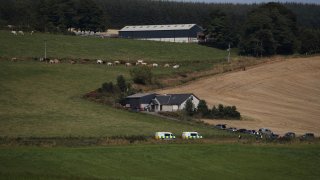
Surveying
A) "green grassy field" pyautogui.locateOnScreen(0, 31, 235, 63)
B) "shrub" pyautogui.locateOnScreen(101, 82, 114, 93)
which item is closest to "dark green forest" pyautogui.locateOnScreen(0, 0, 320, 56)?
"green grassy field" pyautogui.locateOnScreen(0, 31, 235, 63)

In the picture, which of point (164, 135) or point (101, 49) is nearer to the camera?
point (164, 135)

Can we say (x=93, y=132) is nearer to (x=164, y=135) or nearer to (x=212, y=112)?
(x=164, y=135)

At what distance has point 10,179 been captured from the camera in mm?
36469

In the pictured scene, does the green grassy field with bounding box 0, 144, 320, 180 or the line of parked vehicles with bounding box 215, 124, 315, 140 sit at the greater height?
the green grassy field with bounding box 0, 144, 320, 180

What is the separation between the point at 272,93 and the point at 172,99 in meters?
16.3

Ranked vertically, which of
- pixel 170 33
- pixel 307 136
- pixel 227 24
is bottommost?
pixel 307 136

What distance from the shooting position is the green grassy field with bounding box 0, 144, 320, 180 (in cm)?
4081

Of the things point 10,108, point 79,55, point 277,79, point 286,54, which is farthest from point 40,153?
point 286,54

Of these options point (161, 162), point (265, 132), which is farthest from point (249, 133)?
point (161, 162)

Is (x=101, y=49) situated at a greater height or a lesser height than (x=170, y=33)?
lesser

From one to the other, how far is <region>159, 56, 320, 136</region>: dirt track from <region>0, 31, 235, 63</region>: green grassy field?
1519 centimetres

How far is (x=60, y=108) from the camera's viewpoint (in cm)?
7538

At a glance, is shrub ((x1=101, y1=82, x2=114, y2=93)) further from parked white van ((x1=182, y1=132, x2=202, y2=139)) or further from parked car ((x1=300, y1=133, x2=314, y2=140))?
parked car ((x1=300, y1=133, x2=314, y2=140))

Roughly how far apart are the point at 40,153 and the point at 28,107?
1212 inches
